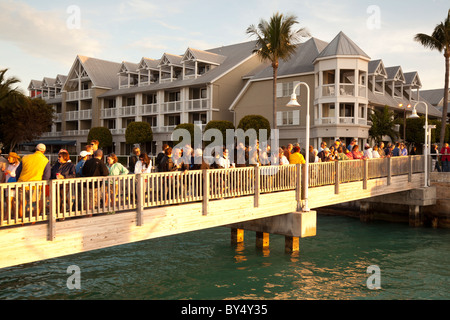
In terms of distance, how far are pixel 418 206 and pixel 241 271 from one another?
14.5m

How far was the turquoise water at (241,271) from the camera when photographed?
12727 millimetres

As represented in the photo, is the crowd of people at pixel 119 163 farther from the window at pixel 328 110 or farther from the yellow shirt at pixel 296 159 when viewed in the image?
the window at pixel 328 110

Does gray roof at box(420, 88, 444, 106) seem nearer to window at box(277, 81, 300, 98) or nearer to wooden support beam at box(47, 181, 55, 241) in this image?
window at box(277, 81, 300, 98)

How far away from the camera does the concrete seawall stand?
2398 cm

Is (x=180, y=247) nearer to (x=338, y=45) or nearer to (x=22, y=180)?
(x=22, y=180)

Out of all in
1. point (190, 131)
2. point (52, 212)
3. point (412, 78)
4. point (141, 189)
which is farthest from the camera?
point (412, 78)

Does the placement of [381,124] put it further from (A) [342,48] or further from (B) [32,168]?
(B) [32,168]

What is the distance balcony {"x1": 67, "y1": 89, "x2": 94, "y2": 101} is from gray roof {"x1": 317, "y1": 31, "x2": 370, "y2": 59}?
3412cm

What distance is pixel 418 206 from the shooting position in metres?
24.6

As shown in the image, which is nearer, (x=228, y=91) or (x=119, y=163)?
(x=119, y=163)

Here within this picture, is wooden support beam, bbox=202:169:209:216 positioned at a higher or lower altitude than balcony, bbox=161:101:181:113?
lower

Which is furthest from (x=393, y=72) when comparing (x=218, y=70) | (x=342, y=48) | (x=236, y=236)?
(x=236, y=236)
